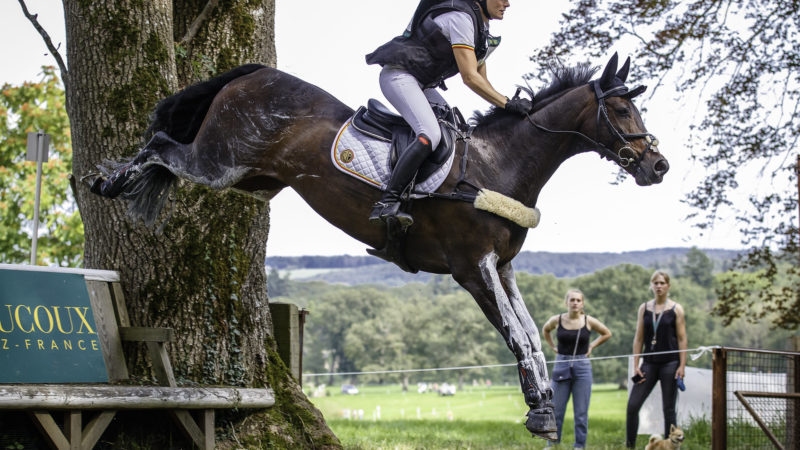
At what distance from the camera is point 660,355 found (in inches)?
269

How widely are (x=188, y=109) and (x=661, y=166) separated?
2.58 metres

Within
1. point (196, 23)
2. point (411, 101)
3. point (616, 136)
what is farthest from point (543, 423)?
point (196, 23)

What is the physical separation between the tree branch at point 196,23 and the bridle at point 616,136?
2.60m

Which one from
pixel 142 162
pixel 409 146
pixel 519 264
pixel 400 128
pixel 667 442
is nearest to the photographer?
pixel 409 146

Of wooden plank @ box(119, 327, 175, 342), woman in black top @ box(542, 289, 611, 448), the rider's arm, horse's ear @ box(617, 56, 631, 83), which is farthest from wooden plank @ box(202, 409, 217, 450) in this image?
woman in black top @ box(542, 289, 611, 448)

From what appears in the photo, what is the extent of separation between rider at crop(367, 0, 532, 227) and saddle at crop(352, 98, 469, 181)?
2.8 inches

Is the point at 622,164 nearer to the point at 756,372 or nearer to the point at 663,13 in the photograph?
the point at 756,372

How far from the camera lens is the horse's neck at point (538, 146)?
381cm

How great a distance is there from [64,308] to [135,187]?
916 mm

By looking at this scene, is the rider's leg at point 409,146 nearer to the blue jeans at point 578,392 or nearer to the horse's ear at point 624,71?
the horse's ear at point 624,71

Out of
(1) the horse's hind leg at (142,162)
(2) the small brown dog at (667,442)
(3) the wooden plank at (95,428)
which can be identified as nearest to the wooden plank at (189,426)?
(3) the wooden plank at (95,428)

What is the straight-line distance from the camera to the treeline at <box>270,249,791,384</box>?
35.6m

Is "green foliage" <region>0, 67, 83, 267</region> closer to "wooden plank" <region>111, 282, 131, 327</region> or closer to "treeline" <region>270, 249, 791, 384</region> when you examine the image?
"wooden plank" <region>111, 282, 131, 327</region>

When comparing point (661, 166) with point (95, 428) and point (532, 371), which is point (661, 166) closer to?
point (532, 371)
